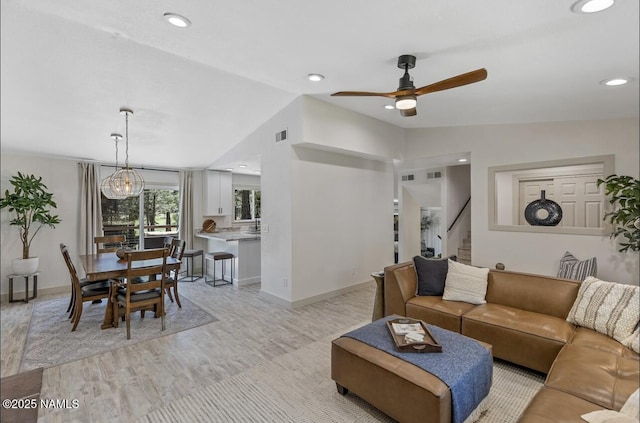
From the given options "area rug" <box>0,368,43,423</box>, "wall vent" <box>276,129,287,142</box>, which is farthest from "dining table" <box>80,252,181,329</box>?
"wall vent" <box>276,129,287,142</box>

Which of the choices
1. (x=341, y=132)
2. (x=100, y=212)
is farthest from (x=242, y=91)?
(x=100, y=212)

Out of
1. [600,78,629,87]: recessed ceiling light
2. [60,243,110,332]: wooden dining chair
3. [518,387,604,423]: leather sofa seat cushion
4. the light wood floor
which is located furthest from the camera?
[60,243,110,332]: wooden dining chair

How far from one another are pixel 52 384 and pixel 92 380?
28 cm

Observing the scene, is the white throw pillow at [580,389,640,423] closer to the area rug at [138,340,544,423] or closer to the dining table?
the area rug at [138,340,544,423]

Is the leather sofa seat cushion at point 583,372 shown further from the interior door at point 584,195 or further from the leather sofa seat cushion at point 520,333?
the interior door at point 584,195

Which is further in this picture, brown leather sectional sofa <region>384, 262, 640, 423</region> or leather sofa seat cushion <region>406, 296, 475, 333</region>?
leather sofa seat cushion <region>406, 296, 475, 333</region>

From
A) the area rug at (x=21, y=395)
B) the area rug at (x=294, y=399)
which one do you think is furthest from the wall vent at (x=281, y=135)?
the area rug at (x=21, y=395)

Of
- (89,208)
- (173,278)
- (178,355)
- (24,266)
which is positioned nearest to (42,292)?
(24,266)

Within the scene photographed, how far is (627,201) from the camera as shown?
497mm

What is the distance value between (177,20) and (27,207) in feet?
13.2

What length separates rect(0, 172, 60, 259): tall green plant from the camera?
4344 millimetres

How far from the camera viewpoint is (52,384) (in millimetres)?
2451

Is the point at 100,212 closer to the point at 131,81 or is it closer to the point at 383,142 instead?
the point at 131,81

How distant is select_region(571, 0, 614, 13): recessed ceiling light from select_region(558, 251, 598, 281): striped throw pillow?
6.64 ft
